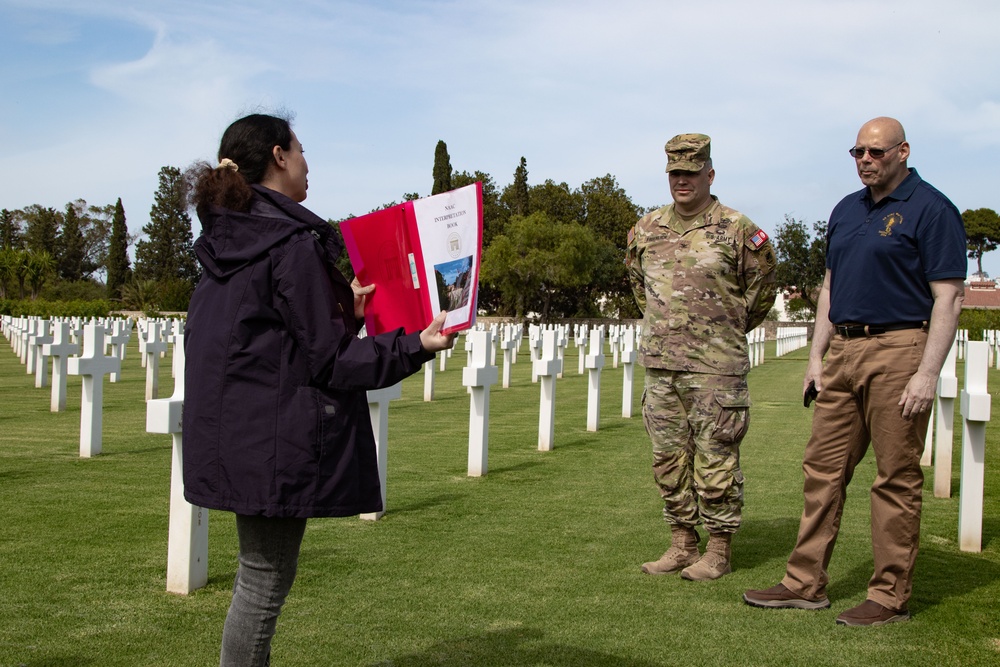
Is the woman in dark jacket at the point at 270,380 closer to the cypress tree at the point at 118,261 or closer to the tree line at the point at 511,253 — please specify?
the tree line at the point at 511,253

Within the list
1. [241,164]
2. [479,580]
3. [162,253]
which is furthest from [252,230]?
[162,253]

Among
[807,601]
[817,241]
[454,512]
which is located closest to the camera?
[807,601]

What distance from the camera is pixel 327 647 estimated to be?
12.9 ft

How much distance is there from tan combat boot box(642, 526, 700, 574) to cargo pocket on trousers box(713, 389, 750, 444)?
0.57m

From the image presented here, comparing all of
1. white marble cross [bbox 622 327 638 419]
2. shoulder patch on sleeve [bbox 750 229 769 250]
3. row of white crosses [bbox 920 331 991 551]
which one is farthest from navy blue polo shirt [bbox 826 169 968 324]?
white marble cross [bbox 622 327 638 419]

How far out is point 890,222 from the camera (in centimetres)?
444

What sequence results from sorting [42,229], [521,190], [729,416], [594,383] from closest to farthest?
1. [729,416]
2. [594,383]
3. [521,190]
4. [42,229]

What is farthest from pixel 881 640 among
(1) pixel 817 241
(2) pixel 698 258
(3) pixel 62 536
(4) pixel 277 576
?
(1) pixel 817 241

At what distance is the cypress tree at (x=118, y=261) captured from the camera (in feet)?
309

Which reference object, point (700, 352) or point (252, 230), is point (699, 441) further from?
point (252, 230)

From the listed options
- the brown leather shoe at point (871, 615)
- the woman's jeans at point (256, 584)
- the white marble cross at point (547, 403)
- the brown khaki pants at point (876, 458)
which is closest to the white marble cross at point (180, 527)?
the woman's jeans at point (256, 584)

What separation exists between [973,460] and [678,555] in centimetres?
203

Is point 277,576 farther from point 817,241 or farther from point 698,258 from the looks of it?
point 817,241

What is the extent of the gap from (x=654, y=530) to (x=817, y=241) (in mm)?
42383
